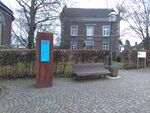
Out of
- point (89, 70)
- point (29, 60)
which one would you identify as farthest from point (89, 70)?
point (29, 60)

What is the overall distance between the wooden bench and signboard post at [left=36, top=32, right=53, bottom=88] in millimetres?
2162

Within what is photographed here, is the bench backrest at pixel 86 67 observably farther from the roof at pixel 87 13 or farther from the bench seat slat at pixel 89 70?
the roof at pixel 87 13

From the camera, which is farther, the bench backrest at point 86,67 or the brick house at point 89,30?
the brick house at point 89,30

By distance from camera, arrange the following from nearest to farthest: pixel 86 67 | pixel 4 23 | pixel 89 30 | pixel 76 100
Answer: pixel 76 100 < pixel 86 67 < pixel 4 23 < pixel 89 30

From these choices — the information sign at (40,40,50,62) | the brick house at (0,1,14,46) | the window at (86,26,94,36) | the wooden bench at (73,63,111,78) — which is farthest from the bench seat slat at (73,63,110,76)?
the window at (86,26,94,36)

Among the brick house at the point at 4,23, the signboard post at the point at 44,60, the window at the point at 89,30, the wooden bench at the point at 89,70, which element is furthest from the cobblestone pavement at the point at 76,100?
the window at the point at 89,30

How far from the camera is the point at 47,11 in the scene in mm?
27078

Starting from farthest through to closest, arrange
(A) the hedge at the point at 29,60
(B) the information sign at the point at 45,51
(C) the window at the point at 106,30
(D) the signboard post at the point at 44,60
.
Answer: (C) the window at the point at 106,30 → (A) the hedge at the point at 29,60 → (B) the information sign at the point at 45,51 → (D) the signboard post at the point at 44,60

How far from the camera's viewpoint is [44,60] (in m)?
11.0

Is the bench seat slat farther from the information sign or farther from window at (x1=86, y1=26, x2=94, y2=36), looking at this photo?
window at (x1=86, y1=26, x2=94, y2=36)

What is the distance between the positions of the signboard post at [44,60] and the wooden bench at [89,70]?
216cm

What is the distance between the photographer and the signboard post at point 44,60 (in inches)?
425

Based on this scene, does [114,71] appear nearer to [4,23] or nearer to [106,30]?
[4,23]

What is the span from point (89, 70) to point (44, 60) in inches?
143
